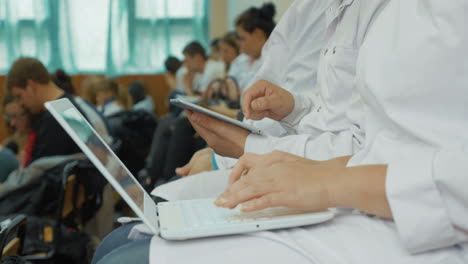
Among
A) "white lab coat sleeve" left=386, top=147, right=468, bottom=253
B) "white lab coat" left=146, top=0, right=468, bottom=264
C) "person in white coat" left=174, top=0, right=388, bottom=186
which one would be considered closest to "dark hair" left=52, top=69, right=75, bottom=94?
"person in white coat" left=174, top=0, right=388, bottom=186

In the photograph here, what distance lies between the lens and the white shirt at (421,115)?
27.8 inches

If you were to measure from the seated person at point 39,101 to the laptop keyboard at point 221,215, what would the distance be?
1.68 metres

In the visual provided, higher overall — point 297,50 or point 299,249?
point 297,50

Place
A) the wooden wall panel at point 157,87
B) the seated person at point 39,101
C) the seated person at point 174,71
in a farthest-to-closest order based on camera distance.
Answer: the wooden wall panel at point 157,87 < the seated person at point 174,71 < the seated person at point 39,101

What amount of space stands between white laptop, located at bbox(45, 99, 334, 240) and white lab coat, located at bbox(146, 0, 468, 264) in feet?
0.06

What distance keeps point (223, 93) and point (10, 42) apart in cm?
369

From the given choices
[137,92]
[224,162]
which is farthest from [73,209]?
[137,92]

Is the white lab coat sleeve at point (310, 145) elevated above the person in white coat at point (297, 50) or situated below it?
below

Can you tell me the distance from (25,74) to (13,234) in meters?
1.18

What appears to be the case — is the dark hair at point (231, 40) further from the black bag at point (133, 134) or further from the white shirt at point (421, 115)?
the white shirt at point (421, 115)

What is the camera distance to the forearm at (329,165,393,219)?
743 mm

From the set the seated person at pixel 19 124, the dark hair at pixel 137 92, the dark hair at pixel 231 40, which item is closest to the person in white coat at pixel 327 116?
the seated person at pixel 19 124

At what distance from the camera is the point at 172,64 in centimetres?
614

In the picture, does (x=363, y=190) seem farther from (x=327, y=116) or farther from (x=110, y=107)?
(x=110, y=107)
